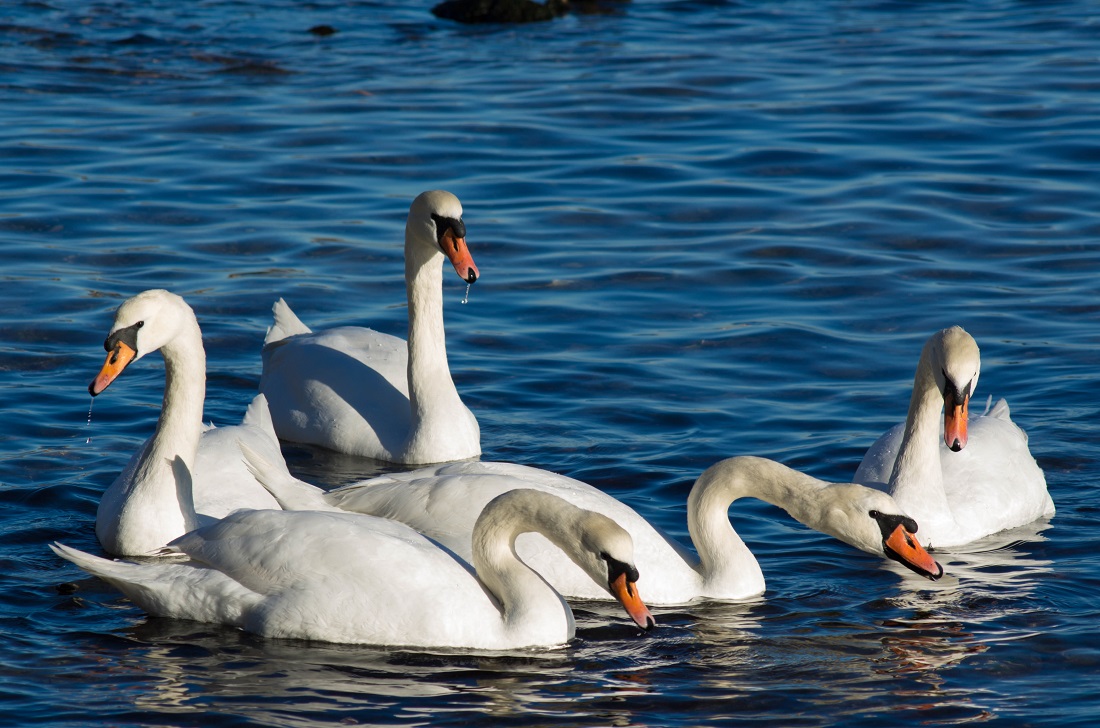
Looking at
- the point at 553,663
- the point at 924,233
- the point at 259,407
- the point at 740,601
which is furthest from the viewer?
the point at 924,233

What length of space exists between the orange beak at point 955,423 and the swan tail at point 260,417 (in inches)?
133

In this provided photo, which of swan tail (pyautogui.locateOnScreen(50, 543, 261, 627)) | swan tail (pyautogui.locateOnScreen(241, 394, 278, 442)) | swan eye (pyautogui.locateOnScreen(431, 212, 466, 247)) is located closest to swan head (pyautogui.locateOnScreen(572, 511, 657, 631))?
swan tail (pyautogui.locateOnScreen(50, 543, 261, 627))

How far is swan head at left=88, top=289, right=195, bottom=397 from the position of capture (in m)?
7.56

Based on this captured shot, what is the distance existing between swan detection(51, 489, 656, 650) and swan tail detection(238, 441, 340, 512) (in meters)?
0.54

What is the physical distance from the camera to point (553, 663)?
6.84 m

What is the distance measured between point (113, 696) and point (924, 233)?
356 inches

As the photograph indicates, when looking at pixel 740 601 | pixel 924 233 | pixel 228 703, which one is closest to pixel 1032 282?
pixel 924 233

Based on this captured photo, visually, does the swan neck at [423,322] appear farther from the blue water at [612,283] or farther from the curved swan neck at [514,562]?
the curved swan neck at [514,562]

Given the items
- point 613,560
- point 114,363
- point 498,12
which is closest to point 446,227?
point 114,363

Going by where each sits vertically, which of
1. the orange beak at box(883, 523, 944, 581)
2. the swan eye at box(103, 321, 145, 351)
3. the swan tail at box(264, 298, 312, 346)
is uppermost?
the swan eye at box(103, 321, 145, 351)

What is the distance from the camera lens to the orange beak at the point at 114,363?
7449 mm

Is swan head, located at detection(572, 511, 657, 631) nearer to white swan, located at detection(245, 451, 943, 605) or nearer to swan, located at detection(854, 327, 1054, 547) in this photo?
white swan, located at detection(245, 451, 943, 605)

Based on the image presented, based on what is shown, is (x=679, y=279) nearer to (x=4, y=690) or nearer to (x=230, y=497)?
(x=230, y=497)

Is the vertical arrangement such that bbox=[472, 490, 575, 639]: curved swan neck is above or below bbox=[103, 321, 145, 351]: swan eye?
below
